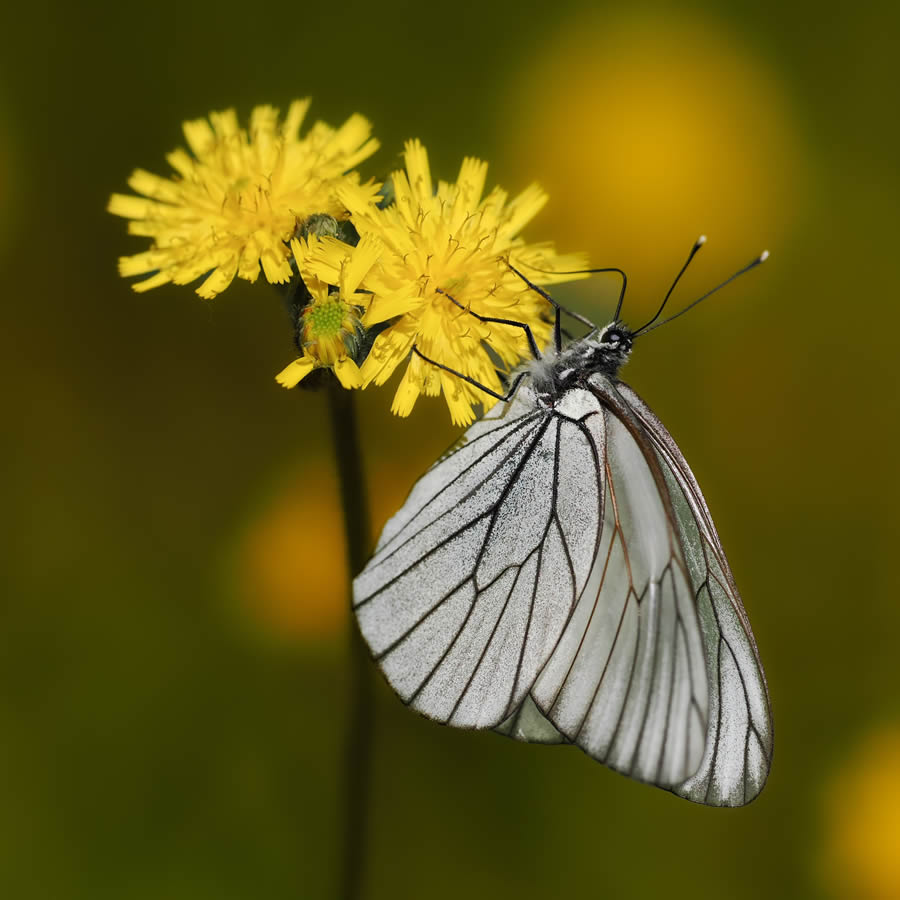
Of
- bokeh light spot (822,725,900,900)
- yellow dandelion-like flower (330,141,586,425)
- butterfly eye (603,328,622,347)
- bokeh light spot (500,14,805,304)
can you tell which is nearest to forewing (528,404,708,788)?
butterfly eye (603,328,622,347)

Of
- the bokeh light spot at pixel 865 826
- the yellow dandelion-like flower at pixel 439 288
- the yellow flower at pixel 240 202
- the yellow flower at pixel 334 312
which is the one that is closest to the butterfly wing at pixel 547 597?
the yellow dandelion-like flower at pixel 439 288

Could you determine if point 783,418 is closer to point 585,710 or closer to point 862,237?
point 862,237

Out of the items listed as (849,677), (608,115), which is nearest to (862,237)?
(608,115)

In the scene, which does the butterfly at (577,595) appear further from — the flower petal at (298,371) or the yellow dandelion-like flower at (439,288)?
the flower petal at (298,371)

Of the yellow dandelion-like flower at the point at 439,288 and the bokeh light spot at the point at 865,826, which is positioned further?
the bokeh light spot at the point at 865,826

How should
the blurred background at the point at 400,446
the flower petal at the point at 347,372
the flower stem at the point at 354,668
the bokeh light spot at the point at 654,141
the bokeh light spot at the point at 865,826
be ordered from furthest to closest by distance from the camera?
the bokeh light spot at the point at 654,141
the bokeh light spot at the point at 865,826
the blurred background at the point at 400,446
the flower stem at the point at 354,668
the flower petal at the point at 347,372

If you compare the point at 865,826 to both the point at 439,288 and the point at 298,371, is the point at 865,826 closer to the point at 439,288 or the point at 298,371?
the point at 439,288

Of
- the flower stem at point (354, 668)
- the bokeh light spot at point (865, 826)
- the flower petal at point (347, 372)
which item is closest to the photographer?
the flower petal at point (347, 372)

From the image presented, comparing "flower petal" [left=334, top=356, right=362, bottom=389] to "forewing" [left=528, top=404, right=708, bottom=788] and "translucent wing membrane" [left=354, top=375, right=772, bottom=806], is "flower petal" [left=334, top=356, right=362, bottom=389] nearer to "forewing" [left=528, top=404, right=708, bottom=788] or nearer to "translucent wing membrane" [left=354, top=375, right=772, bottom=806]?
"translucent wing membrane" [left=354, top=375, right=772, bottom=806]

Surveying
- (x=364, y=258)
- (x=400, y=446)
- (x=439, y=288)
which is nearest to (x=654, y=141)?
(x=400, y=446)
